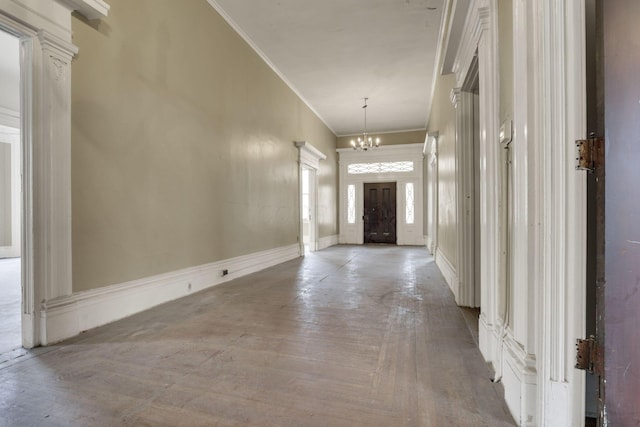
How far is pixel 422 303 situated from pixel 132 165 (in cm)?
306

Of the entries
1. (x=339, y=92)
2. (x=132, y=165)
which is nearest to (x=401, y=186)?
(x=339, y=92)

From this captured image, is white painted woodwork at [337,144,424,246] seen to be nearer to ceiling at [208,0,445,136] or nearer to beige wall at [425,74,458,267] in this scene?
ceiling at [208,0,445,136]

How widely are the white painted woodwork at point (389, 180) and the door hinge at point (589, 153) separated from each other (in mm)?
8849

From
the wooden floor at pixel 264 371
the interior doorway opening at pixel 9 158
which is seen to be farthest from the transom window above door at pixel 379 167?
the interior doorway opening at pixel 9 158

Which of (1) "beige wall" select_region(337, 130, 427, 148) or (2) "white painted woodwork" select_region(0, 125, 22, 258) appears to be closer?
(2) "white painted woodwork" select_region(0, 125, 22, 258)

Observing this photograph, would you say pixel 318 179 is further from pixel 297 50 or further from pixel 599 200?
pixel 599 200

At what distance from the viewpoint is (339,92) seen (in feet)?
22.7

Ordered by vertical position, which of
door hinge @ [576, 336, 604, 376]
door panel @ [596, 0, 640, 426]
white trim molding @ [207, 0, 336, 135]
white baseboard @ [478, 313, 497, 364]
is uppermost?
white trim molding @ [207, 0, 336, 135]

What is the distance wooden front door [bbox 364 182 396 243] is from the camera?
33.2 feet

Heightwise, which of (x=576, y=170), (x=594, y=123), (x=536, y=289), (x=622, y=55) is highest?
(x=622, y=55)

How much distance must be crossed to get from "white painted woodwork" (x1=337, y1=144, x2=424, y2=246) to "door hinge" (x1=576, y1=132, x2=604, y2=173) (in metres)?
8.85

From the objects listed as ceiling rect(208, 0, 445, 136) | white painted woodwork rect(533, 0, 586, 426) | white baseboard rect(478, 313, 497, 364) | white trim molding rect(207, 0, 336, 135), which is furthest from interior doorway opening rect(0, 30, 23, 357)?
white painted woodwork rect(533, 0, 586, 426)

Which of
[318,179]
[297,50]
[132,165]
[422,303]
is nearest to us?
[132,165]

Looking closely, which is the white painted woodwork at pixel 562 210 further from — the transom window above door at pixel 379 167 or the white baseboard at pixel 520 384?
the transom window above door at pixel 379 167
